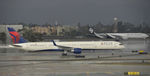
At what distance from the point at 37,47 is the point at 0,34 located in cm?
4329

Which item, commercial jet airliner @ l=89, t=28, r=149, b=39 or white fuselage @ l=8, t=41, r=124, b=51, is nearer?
white fuselage @ l=8, t=41, r=124, b=51

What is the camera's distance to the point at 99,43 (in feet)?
151

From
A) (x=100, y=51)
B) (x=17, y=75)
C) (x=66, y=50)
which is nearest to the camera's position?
(x=17, y=75)

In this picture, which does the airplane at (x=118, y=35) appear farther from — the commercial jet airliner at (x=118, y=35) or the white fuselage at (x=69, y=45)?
the white fuselage at (x=69, y=45)

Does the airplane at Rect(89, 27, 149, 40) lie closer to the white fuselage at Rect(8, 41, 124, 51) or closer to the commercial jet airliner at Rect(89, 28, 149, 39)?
the commercial jet airliner at Rect(89, 28, 149, 39)

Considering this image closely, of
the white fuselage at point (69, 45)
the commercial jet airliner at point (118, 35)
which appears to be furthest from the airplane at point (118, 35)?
the white fuselage at point (69, 45)

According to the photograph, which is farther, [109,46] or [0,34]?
[0,34]

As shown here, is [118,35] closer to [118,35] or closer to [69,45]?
[118,35]

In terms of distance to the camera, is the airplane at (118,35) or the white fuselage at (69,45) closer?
the white fuselage at (69,45)

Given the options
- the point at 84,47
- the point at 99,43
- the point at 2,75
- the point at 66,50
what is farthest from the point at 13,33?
the point at 2,75

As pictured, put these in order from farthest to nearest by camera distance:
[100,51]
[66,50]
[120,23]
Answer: [120,23]
[100,51]
[66,50]

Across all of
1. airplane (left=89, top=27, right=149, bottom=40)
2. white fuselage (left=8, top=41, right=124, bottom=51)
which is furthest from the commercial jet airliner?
white fuselage (left=8, top=41, right=124, bottom=51)

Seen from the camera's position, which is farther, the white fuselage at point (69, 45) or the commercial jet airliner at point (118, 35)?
the commercial jet airliner at point (118, 35)

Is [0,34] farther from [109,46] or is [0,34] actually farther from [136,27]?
[136,27]
